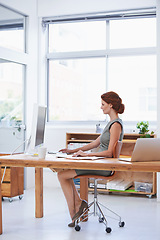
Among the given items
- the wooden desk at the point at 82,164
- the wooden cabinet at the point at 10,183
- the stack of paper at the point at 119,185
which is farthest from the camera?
the stack of paper at the point at 119,185

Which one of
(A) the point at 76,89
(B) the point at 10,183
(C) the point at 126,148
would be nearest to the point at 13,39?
(A) the point at 76,89

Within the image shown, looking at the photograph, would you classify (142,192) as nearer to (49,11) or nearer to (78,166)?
(78,166)

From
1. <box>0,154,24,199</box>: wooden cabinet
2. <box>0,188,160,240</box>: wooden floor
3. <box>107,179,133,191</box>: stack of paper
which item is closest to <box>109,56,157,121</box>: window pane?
<box>107,179,133,191</box>: stack of paper

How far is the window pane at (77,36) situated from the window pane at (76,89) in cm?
24

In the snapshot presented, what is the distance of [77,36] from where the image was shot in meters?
6.81

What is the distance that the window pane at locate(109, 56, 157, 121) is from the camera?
6359 millimetres

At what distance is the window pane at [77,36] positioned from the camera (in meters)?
6.68

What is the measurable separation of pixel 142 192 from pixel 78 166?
2663 millimetres

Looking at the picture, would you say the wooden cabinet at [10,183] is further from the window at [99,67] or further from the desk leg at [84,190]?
the window at [99,67]

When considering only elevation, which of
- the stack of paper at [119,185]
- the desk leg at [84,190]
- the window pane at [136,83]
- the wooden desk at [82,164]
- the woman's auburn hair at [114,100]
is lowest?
the stack of paper at [119,185]

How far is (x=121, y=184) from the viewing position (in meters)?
5.94

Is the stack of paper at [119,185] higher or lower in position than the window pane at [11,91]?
lower

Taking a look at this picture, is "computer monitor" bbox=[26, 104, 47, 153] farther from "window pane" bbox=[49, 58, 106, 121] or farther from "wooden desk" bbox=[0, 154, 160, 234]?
"window pane" bbox=[49, 58, 106, 121]

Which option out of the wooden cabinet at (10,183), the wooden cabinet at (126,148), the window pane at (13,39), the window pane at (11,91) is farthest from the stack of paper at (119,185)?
the window pane at (13,39)
